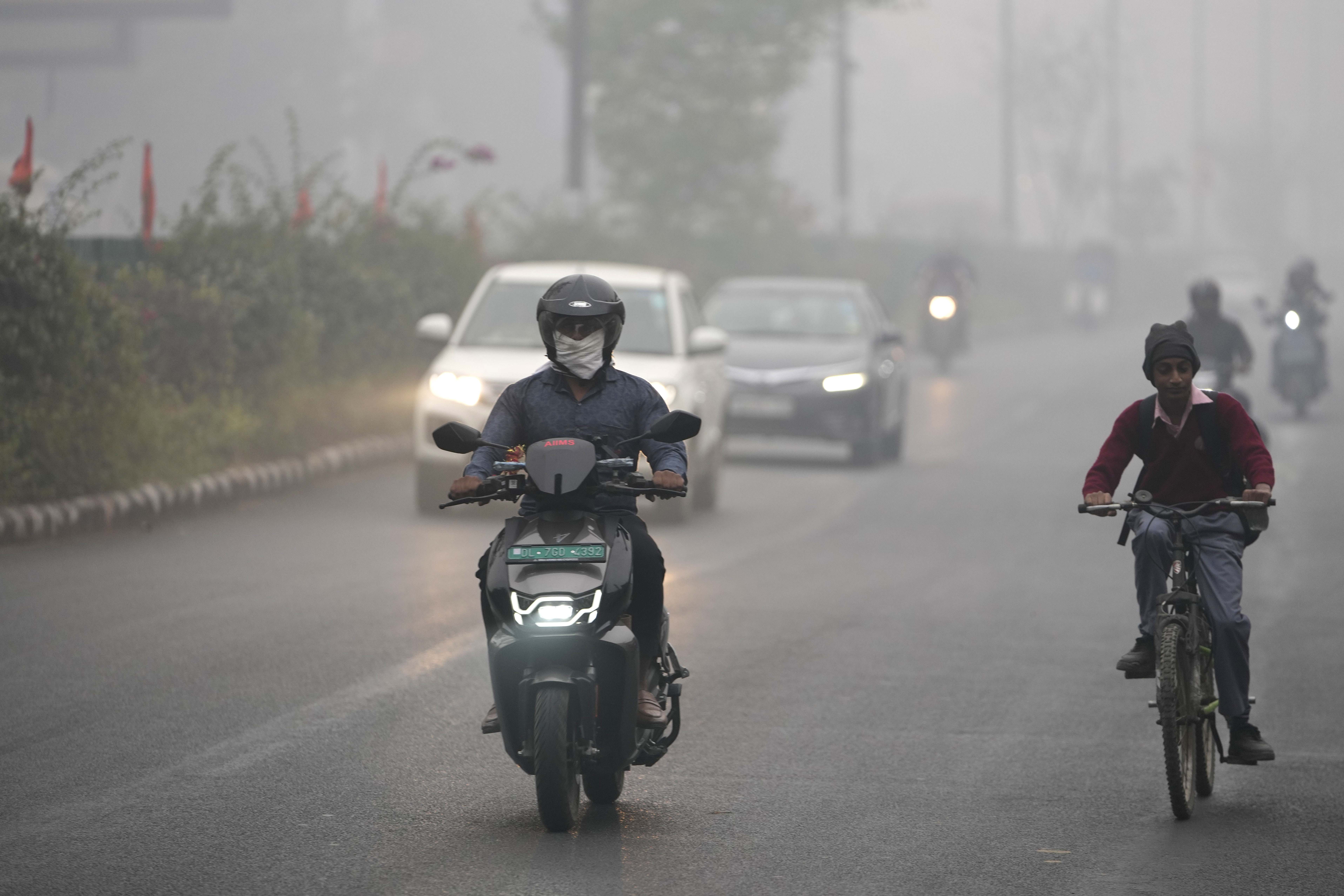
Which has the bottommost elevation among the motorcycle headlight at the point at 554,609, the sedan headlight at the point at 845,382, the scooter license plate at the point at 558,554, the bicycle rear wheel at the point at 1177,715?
the bicycle rear wheel at the point at 1177,715

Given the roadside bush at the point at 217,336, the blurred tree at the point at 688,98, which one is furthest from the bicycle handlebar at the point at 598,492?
the blurred tree at the point at 688,98

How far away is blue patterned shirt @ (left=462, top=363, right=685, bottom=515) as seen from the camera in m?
6.46

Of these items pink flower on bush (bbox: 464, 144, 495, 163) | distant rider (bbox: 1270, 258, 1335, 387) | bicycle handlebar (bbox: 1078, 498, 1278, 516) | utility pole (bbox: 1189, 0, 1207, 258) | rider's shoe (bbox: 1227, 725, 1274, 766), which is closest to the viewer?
bicycle handlebar (bbox: 1078, 498, 1278, 516)

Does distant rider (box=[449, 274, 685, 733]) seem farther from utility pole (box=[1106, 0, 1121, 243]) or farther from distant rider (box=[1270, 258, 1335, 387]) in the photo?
utility pole (box=[1106, 0, 1121, 243])

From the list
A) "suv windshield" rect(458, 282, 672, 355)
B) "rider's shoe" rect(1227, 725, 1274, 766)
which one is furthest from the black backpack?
"suv windshield" rect(458, 282, 672, 355)

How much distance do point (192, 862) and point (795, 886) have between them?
1721mm

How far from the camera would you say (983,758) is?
758 centimetres

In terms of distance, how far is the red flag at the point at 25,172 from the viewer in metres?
14.2

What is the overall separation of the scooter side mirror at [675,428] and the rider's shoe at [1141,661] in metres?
1.89

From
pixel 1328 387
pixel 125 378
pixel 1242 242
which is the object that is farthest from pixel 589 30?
pixel 1242 242

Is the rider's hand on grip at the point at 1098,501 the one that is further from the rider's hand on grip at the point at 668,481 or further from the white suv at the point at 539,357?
the white suv at the point at 539,357

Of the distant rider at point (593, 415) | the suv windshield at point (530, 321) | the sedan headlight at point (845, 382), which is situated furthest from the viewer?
the sedan headlight at point (845, 382)

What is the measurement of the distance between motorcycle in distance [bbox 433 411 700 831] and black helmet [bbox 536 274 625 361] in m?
0.37

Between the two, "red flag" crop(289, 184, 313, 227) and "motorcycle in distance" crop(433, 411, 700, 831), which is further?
"red flag" crop(289, 184, 313, 227)
